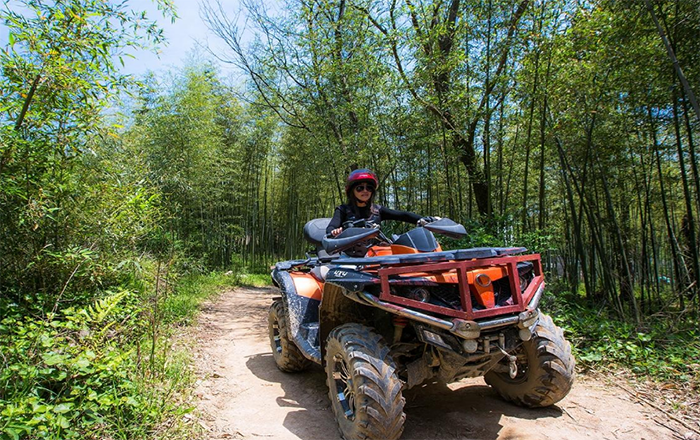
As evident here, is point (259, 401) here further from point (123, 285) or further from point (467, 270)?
point (123, 285)

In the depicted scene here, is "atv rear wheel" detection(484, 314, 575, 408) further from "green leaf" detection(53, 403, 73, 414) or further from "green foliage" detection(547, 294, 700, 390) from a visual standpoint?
"green leaf" detection(53, 403, 73, 414)

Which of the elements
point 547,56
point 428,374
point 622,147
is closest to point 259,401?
point 428,374

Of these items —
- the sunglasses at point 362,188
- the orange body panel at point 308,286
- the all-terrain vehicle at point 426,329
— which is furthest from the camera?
the sunglasses at point 362,188

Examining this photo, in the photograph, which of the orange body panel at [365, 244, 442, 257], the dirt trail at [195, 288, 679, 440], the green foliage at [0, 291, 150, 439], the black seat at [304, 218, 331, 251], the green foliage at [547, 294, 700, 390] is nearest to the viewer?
the green foliage at [0, 291, 150, 439]

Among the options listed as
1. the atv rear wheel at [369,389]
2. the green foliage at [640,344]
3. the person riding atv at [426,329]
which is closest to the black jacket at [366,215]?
the person riding atv at [426,329]

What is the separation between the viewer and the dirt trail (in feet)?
Result: 6.98

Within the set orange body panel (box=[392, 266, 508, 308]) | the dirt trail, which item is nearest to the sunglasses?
orange body panel (box=[392, 266, 508, 308])

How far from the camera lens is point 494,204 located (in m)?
6.94

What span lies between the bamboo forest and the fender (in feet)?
2.58

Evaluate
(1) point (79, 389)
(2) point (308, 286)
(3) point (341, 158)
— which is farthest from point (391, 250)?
(3) point (341, 158)

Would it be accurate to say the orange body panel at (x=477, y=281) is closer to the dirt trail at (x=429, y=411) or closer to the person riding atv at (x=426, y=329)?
the person riding atv at (x=426, y=329)

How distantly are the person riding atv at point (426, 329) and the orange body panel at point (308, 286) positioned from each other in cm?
44

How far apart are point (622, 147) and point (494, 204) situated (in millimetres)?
2262

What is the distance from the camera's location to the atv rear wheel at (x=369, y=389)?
176 cm
